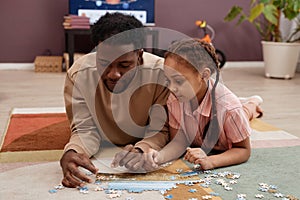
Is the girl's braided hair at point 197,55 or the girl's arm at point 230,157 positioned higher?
the girl's braided hair at point 197,55

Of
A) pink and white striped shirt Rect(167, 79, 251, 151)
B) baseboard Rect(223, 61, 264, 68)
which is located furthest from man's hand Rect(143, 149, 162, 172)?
baseboard Rect(223, 61, 264, 68)

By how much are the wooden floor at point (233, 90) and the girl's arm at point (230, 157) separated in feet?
2.17

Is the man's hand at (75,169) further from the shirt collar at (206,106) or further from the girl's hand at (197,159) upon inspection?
the shirt collar at (206,106)

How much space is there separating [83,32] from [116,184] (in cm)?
306

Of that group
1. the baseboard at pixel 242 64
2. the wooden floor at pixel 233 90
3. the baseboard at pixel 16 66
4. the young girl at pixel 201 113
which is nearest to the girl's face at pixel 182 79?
the young girl at pixel 201 113

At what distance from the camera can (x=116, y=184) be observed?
5.10 ft

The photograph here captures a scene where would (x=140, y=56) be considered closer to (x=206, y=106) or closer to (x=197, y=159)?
(x=206, y=106)

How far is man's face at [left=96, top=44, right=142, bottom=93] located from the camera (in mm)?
1594

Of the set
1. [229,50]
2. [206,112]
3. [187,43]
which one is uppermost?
[187,43]

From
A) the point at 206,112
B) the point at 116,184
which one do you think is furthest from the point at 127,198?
the point at 206,112

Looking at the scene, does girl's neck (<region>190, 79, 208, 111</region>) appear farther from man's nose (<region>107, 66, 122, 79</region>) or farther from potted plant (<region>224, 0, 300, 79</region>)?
potted plant (<region>224, 0, 300, 79</region>)

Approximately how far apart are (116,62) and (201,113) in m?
0.43

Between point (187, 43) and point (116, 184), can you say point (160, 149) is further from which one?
point (187, 43)

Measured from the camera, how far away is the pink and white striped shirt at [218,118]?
1.76 meters
